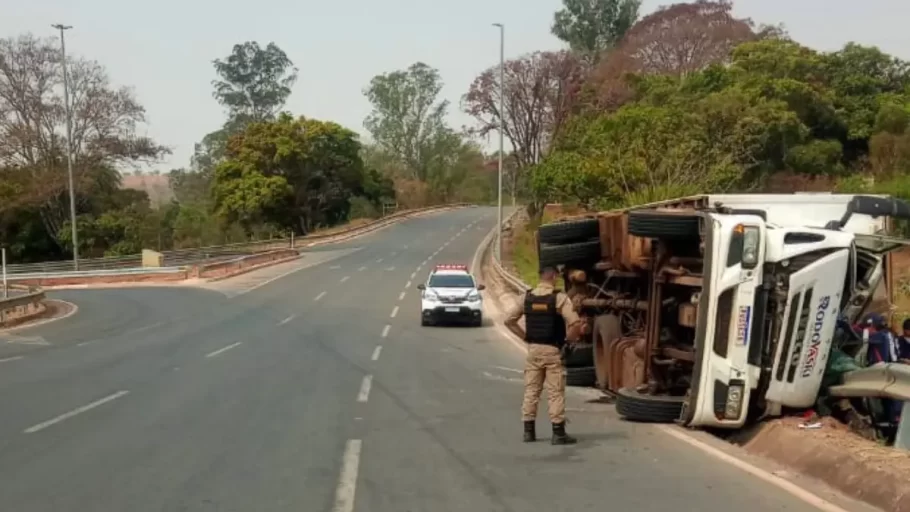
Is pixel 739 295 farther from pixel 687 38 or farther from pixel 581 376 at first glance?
pixel 687 38

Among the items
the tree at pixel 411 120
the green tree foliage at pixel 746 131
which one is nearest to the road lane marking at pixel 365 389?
the green tree foliage at pixel 746 131

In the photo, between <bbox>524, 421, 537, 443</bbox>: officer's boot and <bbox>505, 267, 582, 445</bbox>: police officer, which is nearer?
<bbox>505, 267, 582, 445</bbox>: police officer

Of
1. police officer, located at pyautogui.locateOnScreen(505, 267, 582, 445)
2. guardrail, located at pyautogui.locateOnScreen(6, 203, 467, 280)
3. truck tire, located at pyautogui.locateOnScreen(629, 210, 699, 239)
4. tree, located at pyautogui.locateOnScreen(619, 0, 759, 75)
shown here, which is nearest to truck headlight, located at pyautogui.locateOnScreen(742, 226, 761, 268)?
truck tire, located at pyautogui.locateOnScreen(629, 210, 699, 239)

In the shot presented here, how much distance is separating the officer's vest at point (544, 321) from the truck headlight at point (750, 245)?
1.91 meters

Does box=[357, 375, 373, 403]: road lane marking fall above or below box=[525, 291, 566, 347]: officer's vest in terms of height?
below

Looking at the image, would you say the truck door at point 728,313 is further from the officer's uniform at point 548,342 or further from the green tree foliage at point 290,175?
the green tree foliage at point 290,175

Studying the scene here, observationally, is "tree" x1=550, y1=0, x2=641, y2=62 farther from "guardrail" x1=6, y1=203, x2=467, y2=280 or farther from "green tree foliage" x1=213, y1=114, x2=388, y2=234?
"guardrail" x1=6, y1=203, x2=467, y2=280

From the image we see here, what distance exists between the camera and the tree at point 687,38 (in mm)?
65000

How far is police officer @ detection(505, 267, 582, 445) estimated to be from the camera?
9883mm

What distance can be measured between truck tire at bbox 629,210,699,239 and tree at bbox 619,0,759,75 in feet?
182

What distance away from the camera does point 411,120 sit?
119812 mm

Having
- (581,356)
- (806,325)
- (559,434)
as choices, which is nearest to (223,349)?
(581,356)

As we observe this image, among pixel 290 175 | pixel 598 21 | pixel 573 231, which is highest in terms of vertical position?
pixel 598 21

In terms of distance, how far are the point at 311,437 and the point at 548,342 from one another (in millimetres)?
2810
